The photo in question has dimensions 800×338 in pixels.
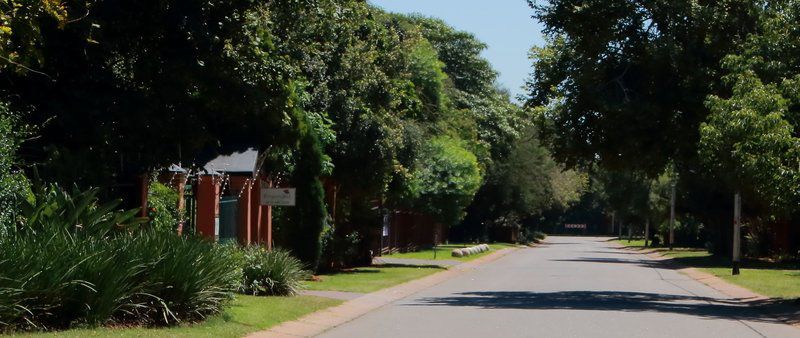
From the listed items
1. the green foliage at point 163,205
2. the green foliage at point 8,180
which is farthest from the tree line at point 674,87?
the green foliage at point 8,180

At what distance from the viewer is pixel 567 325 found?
17891mm

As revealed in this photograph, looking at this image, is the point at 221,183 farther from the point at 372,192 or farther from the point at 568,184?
the point at 568,184

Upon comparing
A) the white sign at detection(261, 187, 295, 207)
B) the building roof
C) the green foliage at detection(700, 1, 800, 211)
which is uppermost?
the green foliage at detection(700, 1, 800, 211)

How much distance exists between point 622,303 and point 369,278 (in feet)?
29.8

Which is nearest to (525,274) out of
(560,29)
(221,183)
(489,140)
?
(560,29)

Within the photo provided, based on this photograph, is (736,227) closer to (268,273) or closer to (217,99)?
(268,273)

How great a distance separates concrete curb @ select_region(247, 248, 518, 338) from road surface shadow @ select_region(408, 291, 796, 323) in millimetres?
1031

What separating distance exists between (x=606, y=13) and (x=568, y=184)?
201 ft

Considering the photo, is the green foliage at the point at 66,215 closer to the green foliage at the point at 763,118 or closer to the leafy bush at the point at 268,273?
the leafy bush at the point at 268,273

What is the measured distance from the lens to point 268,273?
21641mm

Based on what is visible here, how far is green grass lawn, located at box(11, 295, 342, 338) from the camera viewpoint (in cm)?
1321

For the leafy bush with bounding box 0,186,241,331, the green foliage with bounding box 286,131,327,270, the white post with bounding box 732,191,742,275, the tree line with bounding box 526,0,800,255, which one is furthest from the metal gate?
the white post with bounding box 732,191,742,275

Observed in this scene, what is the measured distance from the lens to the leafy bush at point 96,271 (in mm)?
12875

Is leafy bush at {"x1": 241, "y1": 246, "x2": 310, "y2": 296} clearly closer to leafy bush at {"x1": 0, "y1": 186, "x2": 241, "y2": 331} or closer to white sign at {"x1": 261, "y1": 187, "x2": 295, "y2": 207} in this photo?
white sign at {"x1": 261, "y1": 187, "x2": 295, "y2": 207}
